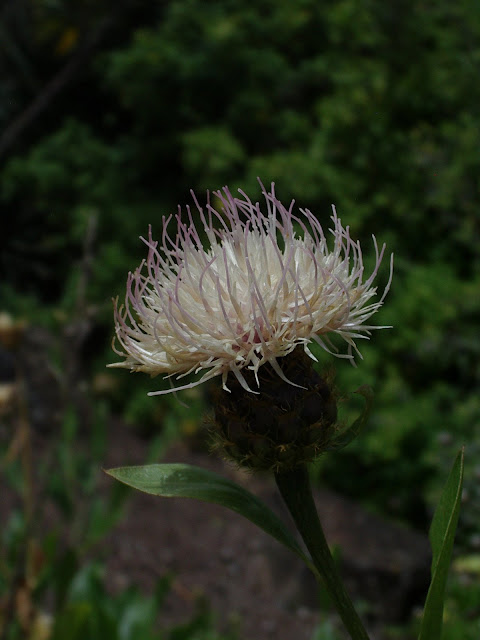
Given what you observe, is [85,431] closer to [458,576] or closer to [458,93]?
[458,576]

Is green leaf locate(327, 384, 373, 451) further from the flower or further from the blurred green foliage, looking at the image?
the blurred green foliage

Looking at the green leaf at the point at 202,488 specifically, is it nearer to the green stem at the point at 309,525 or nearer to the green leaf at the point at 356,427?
the green stem at the point at 309,525

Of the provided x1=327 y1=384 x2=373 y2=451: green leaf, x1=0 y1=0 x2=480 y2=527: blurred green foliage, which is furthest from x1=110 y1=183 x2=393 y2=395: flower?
x1=0 y1=0 x2=480 y2=527: blurred green foliage

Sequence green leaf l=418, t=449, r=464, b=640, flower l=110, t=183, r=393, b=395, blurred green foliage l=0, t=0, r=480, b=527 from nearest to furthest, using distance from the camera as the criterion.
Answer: green leaf l=418, t=449, r=464, b=640 → flower l=110, t=183, r=393, b=395 → blurred green foliage l=0, t=0, r=480, b=527

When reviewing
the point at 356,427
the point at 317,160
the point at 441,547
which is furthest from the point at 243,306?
the point at 317,160

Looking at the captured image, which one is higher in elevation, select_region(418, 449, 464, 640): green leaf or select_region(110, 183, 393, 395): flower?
select_region(110, 183, 393, 395): flower

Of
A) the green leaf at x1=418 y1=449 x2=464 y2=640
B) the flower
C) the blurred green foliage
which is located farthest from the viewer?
the blurred green foliage

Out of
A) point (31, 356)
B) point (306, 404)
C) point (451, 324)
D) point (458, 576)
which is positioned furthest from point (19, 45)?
point (306, 404)
